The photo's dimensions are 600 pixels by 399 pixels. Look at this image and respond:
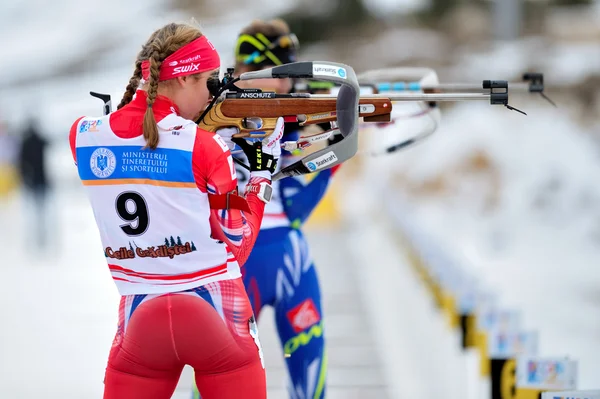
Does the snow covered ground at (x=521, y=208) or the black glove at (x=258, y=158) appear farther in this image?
the snow covered ground at (x=521, y=208)

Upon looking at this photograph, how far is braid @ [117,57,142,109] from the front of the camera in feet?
8.69

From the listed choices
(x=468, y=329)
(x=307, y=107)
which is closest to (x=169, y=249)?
→ (x=307, y=107)

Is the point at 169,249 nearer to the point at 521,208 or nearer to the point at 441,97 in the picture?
the point at 441,97

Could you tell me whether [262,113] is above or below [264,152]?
above

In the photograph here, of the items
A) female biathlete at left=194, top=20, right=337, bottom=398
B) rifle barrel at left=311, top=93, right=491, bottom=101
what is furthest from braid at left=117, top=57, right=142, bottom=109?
female biathlete at left=194, top=20, right=337, bottom=398

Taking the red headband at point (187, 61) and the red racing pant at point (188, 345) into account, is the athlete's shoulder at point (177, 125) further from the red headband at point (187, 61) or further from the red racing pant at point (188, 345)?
the red racing pant at point (188, 345)

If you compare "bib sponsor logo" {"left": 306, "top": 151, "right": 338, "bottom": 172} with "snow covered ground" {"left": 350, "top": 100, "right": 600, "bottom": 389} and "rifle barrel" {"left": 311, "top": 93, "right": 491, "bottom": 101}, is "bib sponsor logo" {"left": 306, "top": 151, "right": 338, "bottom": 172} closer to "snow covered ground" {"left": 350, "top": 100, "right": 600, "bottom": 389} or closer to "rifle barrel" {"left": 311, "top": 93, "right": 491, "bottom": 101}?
"rifle barrel" {"left": 311, "top": 93, "right": 491, "bottom": 101}

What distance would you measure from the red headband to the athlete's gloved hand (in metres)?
0.26

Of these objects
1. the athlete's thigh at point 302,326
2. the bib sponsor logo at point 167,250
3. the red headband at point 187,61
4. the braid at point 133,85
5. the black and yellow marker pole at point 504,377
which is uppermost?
the red headband at point 187,61

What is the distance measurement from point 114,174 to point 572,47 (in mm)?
21970

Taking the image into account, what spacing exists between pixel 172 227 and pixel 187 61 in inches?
18.2

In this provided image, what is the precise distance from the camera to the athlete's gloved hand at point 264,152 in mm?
2678

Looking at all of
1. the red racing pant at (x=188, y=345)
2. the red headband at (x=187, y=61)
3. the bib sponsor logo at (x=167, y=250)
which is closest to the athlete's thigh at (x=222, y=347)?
the red racing pant at (x=188, y=345)

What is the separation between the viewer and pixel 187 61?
254 cm
